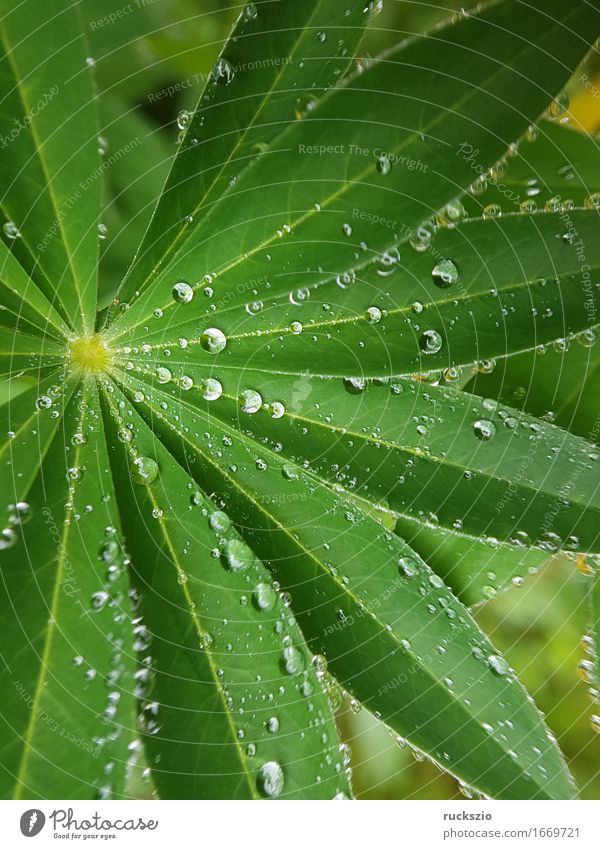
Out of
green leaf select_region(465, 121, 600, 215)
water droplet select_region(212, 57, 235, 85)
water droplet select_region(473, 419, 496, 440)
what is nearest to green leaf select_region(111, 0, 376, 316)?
water droplet select_region(212, 57, 235, 85)

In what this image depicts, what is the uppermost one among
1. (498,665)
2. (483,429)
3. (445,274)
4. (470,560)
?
(445,274)

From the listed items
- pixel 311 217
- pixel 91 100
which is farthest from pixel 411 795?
pixel 91 100

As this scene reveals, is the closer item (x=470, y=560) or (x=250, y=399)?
(x=250, y=399)

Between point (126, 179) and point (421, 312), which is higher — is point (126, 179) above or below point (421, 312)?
above

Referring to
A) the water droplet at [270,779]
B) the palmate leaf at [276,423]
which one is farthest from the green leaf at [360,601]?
the water droplet at [270,779]

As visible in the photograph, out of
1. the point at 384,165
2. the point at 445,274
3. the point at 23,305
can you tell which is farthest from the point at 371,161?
the point at 23,305

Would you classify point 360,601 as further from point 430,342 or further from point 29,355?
point 29,355
